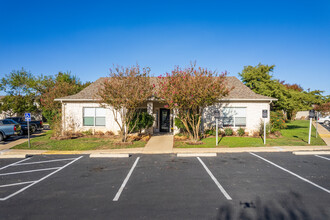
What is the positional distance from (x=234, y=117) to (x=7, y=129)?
58.9 ft

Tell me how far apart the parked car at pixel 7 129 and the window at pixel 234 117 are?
1664 cm

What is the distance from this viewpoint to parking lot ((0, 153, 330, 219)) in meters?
4.23

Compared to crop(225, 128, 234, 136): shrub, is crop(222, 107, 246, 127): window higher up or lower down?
higher up

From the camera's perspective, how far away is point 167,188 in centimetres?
554

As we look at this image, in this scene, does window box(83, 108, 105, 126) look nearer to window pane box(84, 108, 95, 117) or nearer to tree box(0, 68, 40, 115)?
window pane box(84, 108, 95, 117)

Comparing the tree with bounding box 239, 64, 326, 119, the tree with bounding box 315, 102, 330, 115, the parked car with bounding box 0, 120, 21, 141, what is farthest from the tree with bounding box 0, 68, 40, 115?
the tree with bounding box 315, 102, 330, 115

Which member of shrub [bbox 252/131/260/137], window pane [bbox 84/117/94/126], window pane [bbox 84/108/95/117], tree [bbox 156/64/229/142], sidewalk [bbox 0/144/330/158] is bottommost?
sidewalk [bbox 0/144/330/158]

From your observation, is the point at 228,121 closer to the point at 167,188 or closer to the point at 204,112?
the point at 204,112

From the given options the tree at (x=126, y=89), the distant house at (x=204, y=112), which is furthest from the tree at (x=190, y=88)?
the distant house at (x=204, y=112)

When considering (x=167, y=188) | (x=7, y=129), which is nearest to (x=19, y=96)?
(x=7, y=129)

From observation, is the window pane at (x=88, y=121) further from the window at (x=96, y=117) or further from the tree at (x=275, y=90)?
the tree at (x=275, y=90)

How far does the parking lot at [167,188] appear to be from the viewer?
4231 millimetres

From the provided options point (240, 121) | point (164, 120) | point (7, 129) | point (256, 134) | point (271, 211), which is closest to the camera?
point (271, 211)

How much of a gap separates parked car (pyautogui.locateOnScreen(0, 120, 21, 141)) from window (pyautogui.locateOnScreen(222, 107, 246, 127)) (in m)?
16.6
